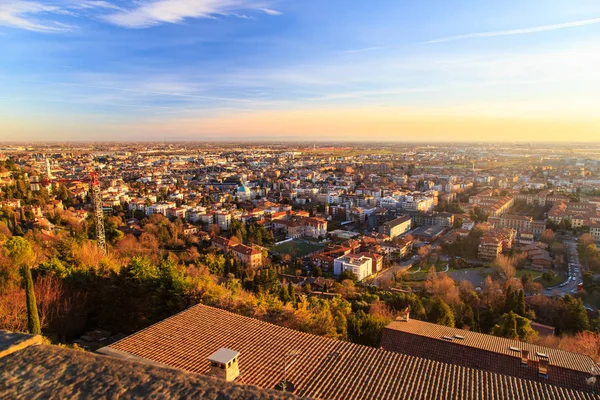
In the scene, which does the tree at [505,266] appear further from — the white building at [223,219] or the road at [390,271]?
the white building at [223,219]

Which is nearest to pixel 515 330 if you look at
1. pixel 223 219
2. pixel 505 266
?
pixel 505 266

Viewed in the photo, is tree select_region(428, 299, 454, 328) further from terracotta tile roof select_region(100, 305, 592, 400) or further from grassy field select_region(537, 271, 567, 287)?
grassy field select_region(537, 271, 567, 287)

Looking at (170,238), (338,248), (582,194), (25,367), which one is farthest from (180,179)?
(25,367)

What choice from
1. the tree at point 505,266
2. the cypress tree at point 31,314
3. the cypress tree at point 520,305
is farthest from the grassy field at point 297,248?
the cypress tree at point 31,314

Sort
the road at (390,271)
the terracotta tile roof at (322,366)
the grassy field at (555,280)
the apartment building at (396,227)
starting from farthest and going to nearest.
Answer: the apartment building at (396,227) < the road at (390,271) < the grassy field at (555,280) < the terracotta tile roof at (322,366)

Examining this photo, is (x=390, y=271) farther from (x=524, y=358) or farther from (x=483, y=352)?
(x=524, y=358)
